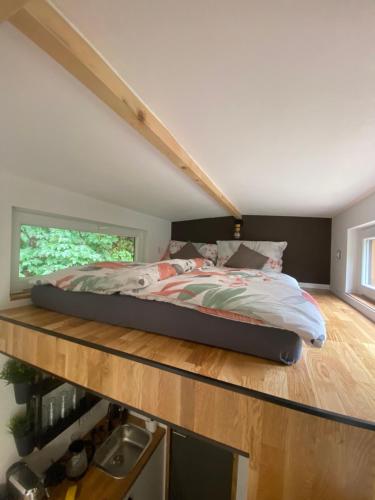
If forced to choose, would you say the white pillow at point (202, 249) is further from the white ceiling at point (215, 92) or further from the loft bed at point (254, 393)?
the loft bed at point (254, 393)

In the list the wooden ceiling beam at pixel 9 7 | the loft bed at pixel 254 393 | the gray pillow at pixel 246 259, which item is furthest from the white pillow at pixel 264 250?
the wooden ceiling beam at pixel 9 7

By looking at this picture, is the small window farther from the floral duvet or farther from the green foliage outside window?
the green foliage outside window

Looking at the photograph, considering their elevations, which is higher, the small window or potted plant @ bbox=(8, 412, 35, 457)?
the small window

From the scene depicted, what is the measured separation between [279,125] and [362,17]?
483 millimetres

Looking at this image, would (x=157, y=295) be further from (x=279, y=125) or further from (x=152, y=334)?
(x=279, y=125)

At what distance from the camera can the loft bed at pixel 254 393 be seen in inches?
24.1

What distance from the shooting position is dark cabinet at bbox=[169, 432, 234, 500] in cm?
189

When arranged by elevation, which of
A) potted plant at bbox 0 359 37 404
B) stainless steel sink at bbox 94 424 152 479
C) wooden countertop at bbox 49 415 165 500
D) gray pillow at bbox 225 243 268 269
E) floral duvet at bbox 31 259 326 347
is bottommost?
stainless steel sink at bbox 94 424 152 479

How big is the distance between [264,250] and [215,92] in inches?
94.0

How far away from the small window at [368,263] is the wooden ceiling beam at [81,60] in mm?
2187

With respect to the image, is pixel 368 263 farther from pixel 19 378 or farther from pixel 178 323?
pixel 19 378

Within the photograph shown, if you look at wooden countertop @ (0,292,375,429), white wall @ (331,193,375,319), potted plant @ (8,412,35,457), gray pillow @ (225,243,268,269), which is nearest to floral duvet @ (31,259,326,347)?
wooden countertop @ (0,292,375,429)

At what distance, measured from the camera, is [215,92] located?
0.86 m

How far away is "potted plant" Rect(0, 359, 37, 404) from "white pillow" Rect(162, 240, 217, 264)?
2116mm
